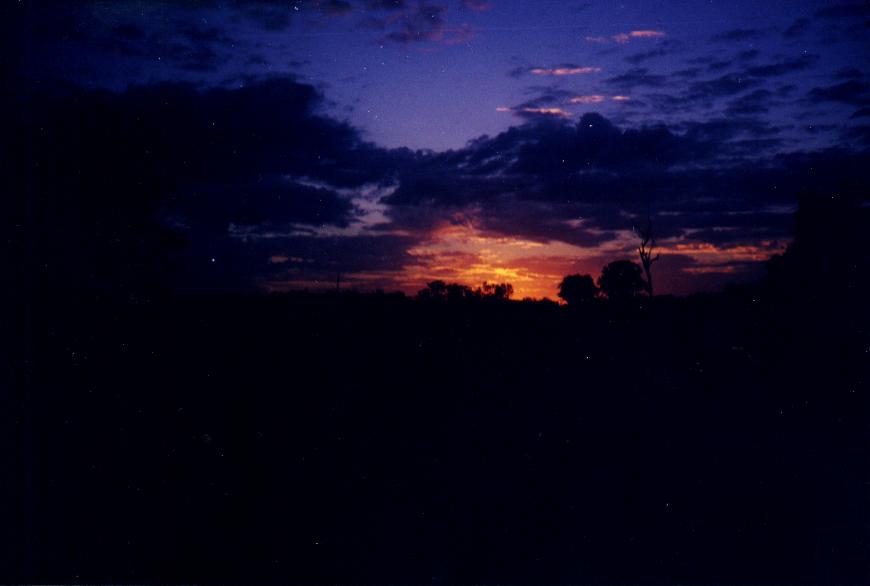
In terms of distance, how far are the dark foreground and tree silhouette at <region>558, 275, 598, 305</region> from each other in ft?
127

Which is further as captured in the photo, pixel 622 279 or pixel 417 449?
pixel 622 279

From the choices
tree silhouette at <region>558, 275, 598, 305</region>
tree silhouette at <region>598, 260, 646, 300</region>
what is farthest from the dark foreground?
tree silhouette at <region>558, 275, 598, 305</region>

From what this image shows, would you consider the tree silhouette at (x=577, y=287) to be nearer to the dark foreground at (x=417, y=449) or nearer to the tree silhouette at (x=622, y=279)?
the tree silhouette at (x=622, y=279)

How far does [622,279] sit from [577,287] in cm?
672

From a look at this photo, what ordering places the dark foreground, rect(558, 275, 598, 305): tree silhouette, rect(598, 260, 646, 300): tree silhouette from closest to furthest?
the dark foreground < rect(598, 260, 646, 300): tree silhouette < rect(558, 275, 598, 305): tree silhouette

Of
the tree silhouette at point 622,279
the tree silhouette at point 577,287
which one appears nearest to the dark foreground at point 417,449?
the tree silhouette at point 622,279

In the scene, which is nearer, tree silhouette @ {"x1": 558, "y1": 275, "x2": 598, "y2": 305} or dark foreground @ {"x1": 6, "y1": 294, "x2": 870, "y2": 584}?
dark foreground @ {"x1": 6, "y1": 294, "x2": 870, "y2": 584}

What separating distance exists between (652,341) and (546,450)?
7834 mm

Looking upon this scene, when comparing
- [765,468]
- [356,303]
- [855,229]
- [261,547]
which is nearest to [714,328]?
[855,229]

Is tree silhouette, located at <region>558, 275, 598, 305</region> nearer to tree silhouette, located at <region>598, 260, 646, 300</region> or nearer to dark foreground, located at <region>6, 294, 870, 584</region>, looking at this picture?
tree silhouette, located at <region>598, 260, 646, 300</region>

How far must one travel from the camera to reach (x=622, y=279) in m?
46.6

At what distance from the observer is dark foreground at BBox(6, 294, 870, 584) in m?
5.42

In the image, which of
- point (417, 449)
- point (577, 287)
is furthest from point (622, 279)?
point (417, 449)

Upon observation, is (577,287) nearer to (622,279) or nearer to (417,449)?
(622,279)
